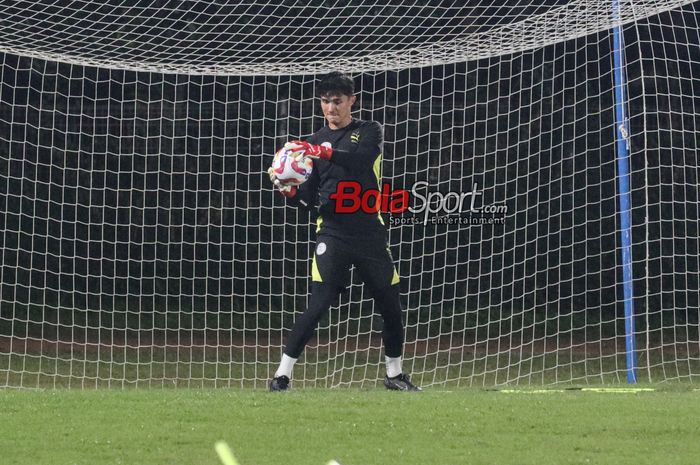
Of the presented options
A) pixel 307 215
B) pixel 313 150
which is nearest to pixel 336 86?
pixel 313 150

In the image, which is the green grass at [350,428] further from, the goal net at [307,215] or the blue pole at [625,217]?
the goal net at [307,215]

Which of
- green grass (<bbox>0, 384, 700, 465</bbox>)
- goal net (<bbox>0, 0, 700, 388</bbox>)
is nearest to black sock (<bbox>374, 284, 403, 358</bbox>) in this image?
green grass (<bbox>0, 384, 700, 465</bbox>)

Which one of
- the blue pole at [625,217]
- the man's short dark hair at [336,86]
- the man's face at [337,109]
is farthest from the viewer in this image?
the blue pole at [625,217]

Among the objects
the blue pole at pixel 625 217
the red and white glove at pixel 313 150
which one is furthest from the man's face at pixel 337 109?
the blue pole at pixel 625 217

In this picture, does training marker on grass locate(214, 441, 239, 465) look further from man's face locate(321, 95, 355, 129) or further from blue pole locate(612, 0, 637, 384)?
blue pole locate(612, 0, 637, 384)

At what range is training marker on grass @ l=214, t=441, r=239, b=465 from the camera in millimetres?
4988

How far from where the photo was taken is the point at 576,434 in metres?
5.63

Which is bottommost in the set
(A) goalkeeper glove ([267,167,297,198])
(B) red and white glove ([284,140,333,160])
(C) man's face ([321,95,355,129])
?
(A) goalkeeper glove ([267,167,297,198])

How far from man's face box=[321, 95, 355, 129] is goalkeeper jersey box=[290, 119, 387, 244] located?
0.04 metres

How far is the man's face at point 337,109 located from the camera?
7609mm

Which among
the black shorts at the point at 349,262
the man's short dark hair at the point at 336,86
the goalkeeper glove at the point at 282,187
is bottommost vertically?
the black shorts at the point at 349,262

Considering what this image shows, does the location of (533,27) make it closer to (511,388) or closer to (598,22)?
(598,22)

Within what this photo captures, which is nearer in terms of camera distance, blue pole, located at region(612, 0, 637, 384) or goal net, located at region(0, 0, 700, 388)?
blue pole, located at region(612, 0, 637, 384)

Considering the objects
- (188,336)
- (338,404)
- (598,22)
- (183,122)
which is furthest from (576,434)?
(183,122)
